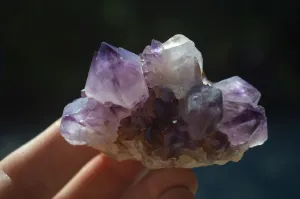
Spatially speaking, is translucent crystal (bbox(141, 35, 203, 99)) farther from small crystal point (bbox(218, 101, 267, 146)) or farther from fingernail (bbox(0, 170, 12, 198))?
fingernail (bbox(0, 170, 12, 198))

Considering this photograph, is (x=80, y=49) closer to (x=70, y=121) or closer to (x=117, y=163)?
(x=117, y=163)

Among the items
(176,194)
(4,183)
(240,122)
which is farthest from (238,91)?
(4,183)

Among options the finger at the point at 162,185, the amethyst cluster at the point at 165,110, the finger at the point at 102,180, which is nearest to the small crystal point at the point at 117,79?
the amethyst cluster at the point at 165,110

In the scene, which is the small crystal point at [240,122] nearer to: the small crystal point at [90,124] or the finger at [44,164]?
the small crystal point at [90,124]

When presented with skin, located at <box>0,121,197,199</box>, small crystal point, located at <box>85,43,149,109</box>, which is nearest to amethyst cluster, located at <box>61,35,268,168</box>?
small crystal point, located at <box>85,43,149,109</box>

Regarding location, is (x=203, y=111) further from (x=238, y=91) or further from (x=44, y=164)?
(x=44, y=164)
